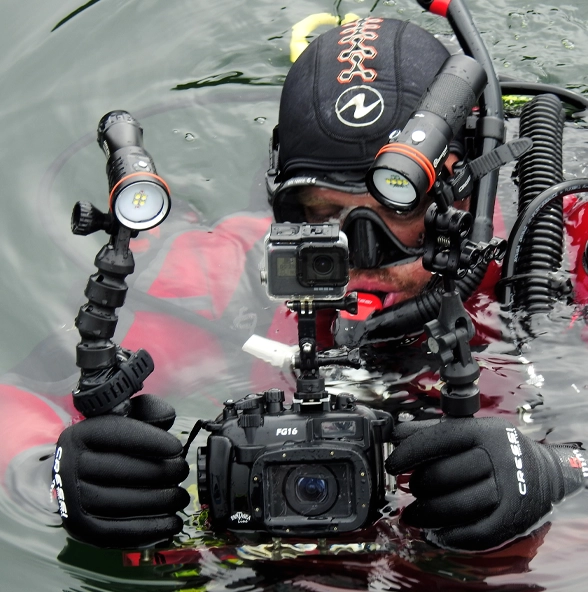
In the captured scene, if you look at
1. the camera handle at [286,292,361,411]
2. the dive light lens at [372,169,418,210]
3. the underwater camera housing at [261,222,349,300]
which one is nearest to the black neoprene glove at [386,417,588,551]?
the camera handle at [286,292,361,411]

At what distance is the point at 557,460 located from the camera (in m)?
2.27

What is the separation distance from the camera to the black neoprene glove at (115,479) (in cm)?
212

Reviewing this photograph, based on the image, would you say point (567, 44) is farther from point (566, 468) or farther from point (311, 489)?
point (311, 489)

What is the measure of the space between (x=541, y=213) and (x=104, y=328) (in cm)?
146

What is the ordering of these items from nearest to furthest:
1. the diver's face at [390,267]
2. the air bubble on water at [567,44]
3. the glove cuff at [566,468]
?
the glove cuff at [566,468] → the diver's face at [390,267] → the air bubble on water at [567,44]

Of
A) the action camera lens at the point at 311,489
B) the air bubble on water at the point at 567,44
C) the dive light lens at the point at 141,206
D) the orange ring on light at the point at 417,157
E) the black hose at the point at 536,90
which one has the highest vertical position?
the air bubble on water at the point at 567,44

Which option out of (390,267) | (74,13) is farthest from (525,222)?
(74,13)

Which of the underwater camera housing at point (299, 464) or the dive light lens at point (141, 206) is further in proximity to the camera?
the underwater camera housing at point (299, 464)

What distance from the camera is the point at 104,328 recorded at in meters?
2.05

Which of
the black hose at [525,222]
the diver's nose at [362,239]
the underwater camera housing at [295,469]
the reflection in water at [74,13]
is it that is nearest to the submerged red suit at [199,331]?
the black hose at [525,222]

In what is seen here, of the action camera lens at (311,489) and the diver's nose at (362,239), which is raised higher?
the diver's nose at (362,239)

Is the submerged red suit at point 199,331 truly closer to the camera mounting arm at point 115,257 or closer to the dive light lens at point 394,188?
the camera mounting arm at point 115,257

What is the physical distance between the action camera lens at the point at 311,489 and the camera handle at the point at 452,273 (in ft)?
1.13

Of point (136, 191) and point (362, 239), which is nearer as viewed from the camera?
point (136, 191)
